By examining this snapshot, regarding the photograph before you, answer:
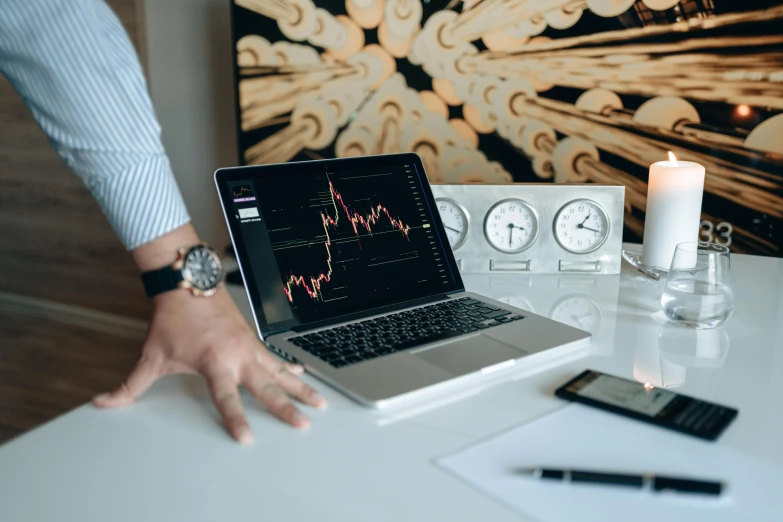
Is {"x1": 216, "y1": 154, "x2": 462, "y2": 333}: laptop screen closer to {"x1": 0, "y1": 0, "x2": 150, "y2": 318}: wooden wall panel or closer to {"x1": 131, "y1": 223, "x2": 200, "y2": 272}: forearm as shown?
{"x1": 131, "y1": 223, "x2": 200, "y2": 272}: forearm

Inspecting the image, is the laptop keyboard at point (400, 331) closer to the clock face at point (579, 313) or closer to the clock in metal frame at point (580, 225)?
the clock face at point (579, 313)

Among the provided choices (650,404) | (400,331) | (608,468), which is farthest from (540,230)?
(608,468)

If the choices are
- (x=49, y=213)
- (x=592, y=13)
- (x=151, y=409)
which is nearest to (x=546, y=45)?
(x=592, y=13)

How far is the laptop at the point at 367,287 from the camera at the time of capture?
32.7 inches

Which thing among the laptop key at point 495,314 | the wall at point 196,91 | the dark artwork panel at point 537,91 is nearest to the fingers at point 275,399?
the laptop key at point 495,314

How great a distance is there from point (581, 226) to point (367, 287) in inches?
16.9

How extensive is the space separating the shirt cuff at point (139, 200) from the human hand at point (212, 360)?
0.08 meters

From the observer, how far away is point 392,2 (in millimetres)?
1533

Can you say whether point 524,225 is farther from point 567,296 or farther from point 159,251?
point 159,251

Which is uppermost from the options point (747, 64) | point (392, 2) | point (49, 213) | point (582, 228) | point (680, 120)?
point (392, 2)

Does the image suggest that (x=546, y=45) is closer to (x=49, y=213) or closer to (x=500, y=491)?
(x=500, y=491)

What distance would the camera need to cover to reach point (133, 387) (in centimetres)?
77

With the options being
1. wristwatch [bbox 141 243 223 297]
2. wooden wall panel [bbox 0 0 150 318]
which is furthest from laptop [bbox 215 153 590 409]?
wooden wall panel [bbox 0 0 150 318]

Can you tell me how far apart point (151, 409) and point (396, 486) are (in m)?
0.29
